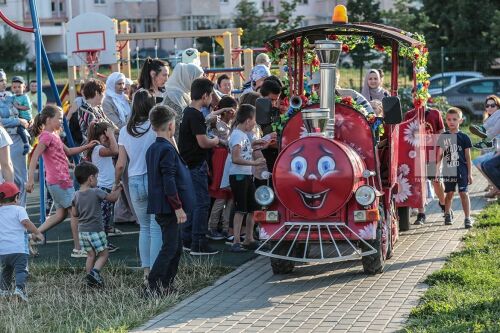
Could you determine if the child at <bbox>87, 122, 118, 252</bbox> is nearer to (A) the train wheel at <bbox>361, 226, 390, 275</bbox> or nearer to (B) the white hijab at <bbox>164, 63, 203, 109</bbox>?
(B) the white hijab at <bbox>164, 63, 203, 109</bbox>

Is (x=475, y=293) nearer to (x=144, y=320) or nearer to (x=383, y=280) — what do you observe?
(x=383, y=280)

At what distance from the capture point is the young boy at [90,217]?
405 inches

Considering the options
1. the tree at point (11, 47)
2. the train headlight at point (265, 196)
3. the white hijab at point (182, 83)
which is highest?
the tree at point (11, 47)

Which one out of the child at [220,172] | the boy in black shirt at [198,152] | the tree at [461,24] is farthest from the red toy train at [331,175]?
the tree at [461,24]

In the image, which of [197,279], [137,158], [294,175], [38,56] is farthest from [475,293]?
[38,56]

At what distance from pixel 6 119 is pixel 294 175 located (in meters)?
4.98

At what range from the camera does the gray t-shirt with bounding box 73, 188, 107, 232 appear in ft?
34.0

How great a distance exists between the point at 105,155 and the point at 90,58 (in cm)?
902

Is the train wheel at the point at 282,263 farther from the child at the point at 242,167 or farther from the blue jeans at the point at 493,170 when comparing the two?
the blue jeans at the point at 493,170

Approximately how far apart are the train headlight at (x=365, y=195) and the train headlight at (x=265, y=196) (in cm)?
87

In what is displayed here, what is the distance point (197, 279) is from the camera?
10.1m

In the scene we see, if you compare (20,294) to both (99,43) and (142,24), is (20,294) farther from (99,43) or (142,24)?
(142,24)

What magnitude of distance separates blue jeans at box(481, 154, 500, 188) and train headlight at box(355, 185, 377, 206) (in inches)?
43.2

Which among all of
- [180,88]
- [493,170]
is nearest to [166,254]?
[180,88]
